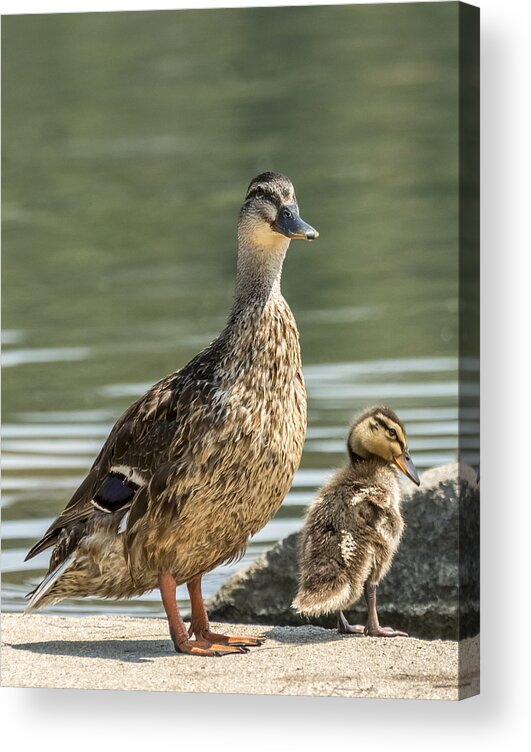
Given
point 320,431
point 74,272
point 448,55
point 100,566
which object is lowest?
point 100,566

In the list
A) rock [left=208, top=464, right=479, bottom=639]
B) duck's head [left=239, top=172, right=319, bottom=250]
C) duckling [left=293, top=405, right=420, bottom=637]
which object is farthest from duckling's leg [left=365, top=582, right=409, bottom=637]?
duck's head [left=239, top=172, right=319, bottom=250]

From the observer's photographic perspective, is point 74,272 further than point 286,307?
Yes

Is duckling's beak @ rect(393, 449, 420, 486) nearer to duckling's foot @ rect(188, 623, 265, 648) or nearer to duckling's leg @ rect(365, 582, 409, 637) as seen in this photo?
duckling's leg @ rect(365, 582, 409, 637)

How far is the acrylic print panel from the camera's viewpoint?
960 centimetres

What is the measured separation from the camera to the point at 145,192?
1071 cm

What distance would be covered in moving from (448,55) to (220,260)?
5.40ft

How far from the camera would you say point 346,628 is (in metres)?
9.95

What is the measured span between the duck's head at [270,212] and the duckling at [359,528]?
2.92 feet

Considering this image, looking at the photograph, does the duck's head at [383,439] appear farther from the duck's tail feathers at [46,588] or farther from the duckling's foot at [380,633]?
the duck's tail feathers at [46,588]

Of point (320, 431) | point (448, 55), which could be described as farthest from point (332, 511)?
point (448, 55)

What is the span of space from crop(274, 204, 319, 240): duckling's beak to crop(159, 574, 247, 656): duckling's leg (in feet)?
4.89

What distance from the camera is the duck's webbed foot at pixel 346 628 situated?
9.92 m

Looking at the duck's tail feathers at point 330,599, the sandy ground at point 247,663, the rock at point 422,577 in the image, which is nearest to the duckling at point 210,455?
the sandy ground at point 247,663

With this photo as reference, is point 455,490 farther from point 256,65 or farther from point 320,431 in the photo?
point 256,65
